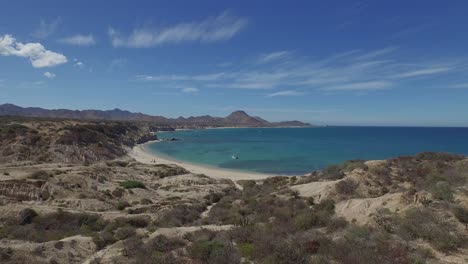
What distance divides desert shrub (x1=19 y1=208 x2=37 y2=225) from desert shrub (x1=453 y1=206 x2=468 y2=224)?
2189cm

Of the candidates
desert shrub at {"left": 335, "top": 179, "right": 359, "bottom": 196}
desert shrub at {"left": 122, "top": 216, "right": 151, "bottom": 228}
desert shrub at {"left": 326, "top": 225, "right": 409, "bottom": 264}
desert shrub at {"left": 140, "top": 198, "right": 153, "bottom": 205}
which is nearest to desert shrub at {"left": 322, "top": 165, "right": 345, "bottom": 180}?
desert shrub at {"left": 335, "top": 179, "right": 359, "bottom": 196}

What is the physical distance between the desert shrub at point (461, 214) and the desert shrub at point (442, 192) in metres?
1.95

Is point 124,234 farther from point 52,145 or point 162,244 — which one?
point 52,145

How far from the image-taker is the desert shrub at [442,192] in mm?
14636

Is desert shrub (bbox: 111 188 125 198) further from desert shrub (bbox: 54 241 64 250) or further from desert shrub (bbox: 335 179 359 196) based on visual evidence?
desert shrub (bbox: 335 179 359 196)

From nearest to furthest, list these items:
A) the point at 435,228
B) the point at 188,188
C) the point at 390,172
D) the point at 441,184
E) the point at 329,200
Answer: the point at 435,228, the point at 441,184, the point at 329,200, the point at 390,172, the point at 188,188

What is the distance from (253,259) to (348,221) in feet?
20.5

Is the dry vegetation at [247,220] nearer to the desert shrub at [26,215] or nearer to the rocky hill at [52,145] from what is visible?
the desert shrub at [26,215]

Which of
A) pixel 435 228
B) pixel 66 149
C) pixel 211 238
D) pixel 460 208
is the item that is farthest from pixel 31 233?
pixel 66 149

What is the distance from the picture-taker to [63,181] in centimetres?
2888

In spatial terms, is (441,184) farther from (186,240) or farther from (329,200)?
(186,240)

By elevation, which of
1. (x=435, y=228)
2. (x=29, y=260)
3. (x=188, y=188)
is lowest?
(x=188, y=188)

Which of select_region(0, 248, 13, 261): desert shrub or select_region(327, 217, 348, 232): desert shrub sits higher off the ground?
select_region(327, 217, 348, 232): desert shrub

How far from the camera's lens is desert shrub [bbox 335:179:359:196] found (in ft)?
69.4
